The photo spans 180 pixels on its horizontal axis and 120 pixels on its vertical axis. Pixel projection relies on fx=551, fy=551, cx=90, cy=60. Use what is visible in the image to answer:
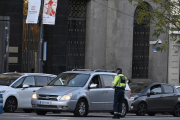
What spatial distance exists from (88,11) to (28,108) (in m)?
14.4

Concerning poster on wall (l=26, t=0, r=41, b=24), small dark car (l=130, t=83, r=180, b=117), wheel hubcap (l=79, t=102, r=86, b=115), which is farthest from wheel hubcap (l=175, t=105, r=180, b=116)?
wheel hubcap (l=79, t=102, r=86, b=115)

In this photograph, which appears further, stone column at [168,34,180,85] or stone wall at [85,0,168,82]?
stone column at [168,34,180,85]

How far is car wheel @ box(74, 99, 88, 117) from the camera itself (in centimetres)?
1855

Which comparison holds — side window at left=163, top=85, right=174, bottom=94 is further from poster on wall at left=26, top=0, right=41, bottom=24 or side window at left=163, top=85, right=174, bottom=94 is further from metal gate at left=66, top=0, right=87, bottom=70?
metal gate at left=66, top=0, right=87, bottom=70

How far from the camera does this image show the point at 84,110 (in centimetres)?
1898

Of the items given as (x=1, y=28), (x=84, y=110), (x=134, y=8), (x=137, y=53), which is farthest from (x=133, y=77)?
(x=84, y=110)

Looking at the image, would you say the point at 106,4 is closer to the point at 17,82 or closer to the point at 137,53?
the point at 137,53

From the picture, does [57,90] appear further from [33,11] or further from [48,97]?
[33,11]

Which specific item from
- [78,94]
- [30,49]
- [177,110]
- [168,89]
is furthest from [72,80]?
[30,49]

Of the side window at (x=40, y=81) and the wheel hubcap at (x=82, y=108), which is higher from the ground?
the side window at (x=40, y=81)

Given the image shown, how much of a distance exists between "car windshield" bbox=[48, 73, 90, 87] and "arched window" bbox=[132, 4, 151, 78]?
17503 mm

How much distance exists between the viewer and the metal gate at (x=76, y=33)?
35.4 meters

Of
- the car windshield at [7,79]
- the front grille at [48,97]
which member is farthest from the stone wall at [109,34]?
the front grille at [48,97]

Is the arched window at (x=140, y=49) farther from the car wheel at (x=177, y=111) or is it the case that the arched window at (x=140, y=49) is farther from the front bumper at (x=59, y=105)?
the front bumper at (x=59, y=105)
